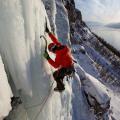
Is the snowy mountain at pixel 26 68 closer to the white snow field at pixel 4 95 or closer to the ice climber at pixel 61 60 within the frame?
the white snow field at pixel 4 95

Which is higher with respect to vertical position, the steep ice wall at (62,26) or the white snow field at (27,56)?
the white snow field at (27,56)

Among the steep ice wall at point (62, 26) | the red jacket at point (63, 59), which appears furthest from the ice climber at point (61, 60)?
the steep ice wall at point (62, 26)

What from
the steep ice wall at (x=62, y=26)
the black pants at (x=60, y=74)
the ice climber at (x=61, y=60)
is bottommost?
the steep ice wall at (x=62, y=26)

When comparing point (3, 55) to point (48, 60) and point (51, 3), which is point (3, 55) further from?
point (51, 3)

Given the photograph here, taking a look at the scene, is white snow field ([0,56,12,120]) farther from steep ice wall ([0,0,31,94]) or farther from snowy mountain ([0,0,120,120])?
steep ice wall ([0,0,31,94])

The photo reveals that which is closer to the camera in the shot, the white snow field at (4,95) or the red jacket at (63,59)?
the white snow field at (4,95)

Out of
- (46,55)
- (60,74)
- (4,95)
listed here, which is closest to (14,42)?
(4,95)

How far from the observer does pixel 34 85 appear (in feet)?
24.4

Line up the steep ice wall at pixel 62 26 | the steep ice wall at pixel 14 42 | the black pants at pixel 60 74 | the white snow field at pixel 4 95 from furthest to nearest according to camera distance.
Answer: the steep ice wall at pixel 62 26 → the black pants at pixel 60 74 → the steep ice wall at pixel 14 42 → the white snow field at pixel 4 95

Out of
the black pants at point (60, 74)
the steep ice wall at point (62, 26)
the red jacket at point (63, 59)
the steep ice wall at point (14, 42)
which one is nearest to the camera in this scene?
the steep ice wall at point (14, 42)

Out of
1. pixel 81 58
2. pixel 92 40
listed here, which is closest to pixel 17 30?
pixel 81 58

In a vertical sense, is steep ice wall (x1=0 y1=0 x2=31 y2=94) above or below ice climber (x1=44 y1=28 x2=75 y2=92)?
above

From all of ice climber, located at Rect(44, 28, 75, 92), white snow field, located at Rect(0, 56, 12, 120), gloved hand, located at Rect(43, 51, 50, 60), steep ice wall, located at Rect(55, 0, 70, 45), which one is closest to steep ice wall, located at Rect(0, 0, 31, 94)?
white snow field, located at Rect(0, 56, 12, 120)

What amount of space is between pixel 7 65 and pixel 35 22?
47.7 inches
